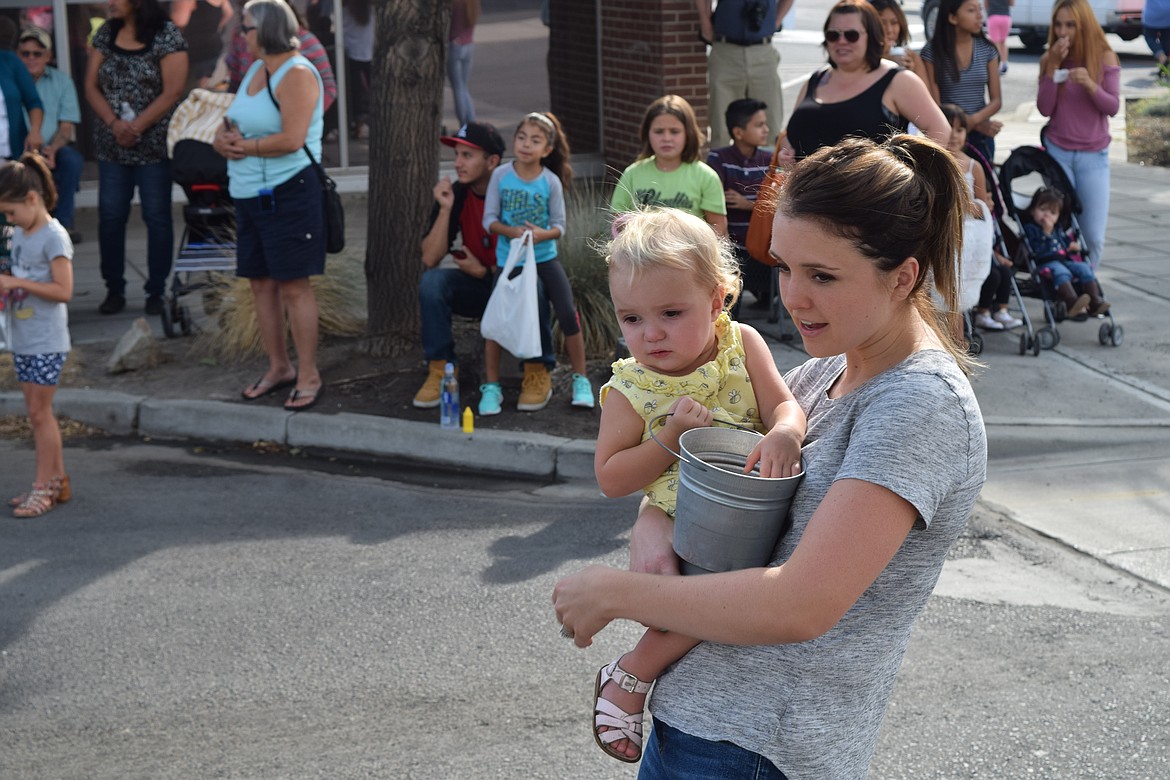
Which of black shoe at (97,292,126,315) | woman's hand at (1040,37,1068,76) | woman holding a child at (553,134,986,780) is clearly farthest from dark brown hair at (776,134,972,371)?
black shoe at (97,292,126,315)

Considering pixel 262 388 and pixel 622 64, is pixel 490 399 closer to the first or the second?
pixel 262 388

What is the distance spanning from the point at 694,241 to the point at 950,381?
0.65 metres

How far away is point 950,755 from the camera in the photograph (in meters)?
4.38

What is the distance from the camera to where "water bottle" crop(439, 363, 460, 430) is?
766cm

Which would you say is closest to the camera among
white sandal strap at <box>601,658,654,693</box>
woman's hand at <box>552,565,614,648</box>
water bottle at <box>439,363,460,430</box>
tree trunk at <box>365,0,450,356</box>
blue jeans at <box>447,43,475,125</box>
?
woman's hand at <box>552,565,614,648</box>

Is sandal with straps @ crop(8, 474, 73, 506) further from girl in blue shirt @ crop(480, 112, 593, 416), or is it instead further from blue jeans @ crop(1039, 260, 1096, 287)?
blue jeans @ crop(1039, 260, 1096, 287)

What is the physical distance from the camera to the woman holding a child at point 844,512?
1.89 metres

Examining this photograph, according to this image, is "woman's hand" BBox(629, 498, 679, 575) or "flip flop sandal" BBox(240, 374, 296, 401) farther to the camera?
"flip flop sandal" BBox(240, 374, 296, 401)

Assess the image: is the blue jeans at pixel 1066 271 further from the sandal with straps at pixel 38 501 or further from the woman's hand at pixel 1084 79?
the sandal with straps at pixel 38 501

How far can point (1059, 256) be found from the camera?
923 cm

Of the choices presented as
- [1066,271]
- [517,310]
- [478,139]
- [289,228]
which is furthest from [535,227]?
[1066,271]

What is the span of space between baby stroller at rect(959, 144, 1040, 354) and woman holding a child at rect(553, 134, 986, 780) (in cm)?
636

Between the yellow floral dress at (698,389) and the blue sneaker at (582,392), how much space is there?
5.15 meters

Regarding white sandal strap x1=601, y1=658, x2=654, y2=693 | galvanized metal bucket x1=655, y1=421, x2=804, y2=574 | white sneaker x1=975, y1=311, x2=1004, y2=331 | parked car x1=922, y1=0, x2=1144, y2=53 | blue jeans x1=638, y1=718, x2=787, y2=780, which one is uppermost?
parked car x1=922, y1=0, x2=1144, y2=53
